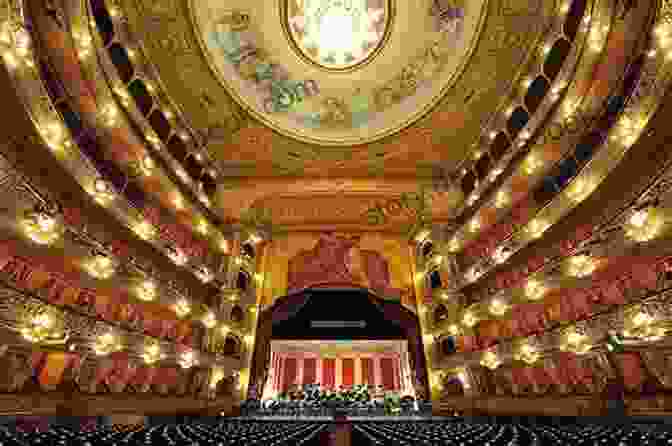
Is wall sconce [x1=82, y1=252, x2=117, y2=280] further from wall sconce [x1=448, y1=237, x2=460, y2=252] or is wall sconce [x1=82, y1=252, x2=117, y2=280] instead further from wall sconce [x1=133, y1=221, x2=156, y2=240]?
wall sconce [x1=448, y1=237, x2=460, y2=252]

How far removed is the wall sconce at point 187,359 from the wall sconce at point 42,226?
20.3 feet

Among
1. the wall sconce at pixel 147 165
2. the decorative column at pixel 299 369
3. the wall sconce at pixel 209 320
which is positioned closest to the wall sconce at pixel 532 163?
the wall sconce at pixel 209 320

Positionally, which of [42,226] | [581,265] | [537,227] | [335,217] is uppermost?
[335,217]

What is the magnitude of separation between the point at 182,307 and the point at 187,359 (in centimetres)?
212

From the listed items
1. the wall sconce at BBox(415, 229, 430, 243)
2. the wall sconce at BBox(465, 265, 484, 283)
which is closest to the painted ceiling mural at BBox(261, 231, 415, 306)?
the wall sconce at BBox(415, 229, 430, 243)

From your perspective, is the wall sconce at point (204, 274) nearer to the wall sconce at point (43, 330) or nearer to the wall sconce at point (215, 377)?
the wall sconce at point (215, 377)

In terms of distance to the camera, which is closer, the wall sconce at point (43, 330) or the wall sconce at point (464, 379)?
the wall sconce at point (43, 330)

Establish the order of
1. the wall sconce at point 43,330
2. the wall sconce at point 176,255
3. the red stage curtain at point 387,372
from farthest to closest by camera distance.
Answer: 1. the red stage curtain at point 387,372
2. the wall sconce at point 176,255
3. the wall sconce at point 43,330

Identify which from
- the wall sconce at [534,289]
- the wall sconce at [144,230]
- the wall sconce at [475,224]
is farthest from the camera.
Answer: the wall sconce at [475,224]

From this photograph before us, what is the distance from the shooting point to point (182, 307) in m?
12.5

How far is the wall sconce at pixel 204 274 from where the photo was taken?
13914mm

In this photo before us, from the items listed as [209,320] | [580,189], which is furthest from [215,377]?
[580,189]

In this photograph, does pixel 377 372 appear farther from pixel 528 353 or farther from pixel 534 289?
pixel 534 289

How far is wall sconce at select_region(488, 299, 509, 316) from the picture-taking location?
11.9 metres
